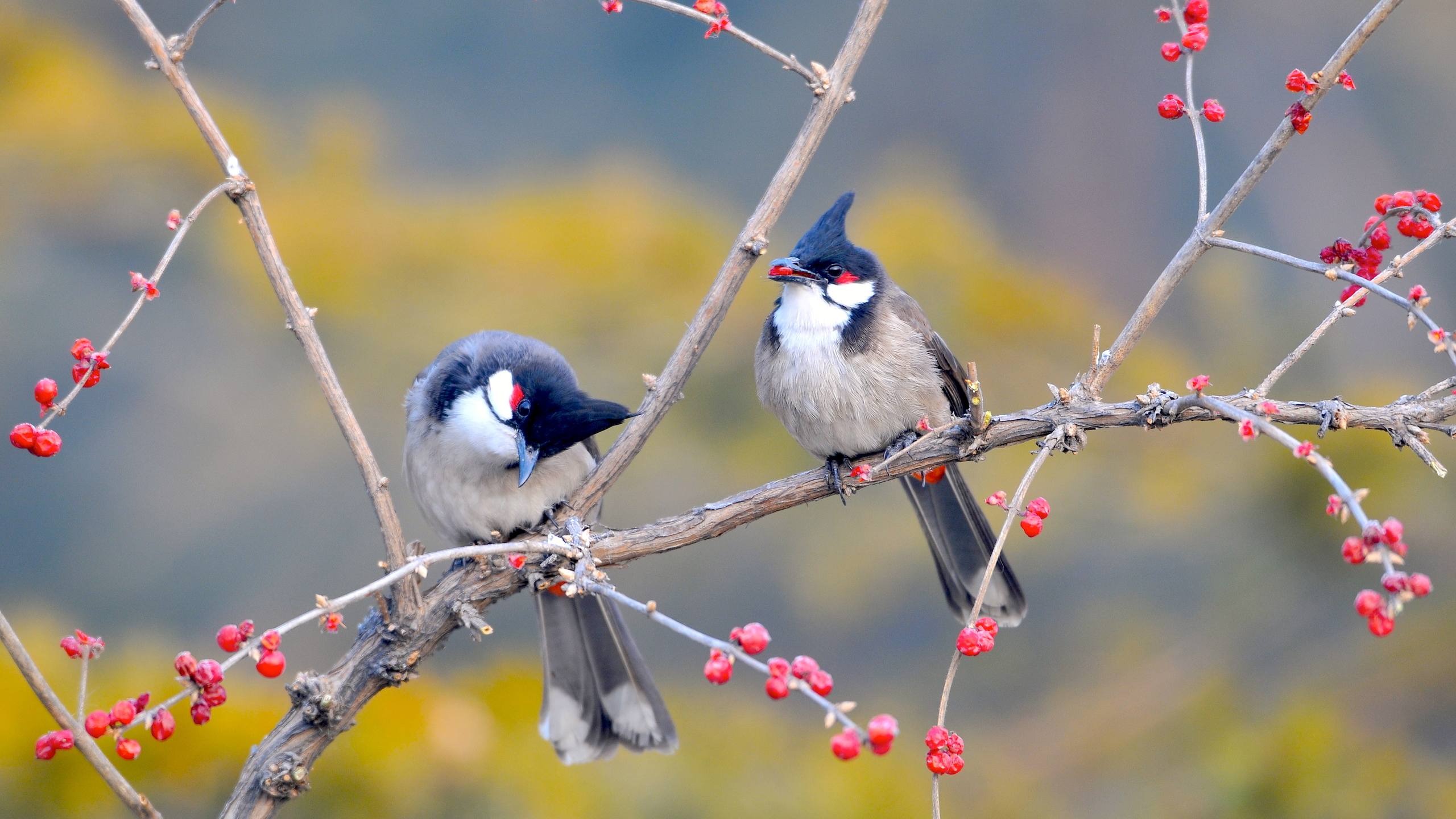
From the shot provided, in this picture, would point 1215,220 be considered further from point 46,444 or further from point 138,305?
point 46,444

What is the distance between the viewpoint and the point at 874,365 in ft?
6.68

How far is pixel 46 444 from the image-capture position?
1.24 meters

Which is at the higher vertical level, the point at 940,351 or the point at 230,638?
the point at 940,351

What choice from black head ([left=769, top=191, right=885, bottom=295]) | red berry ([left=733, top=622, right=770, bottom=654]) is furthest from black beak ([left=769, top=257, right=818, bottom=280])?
red berry ([left=733, top=622, right=770, bottom=654])

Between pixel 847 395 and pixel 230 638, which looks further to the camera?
pixel 847 395

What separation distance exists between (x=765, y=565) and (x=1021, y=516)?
211cm

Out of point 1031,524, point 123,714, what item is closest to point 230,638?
point 123,714

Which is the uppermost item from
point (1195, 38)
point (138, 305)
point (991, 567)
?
point (1195, 38)

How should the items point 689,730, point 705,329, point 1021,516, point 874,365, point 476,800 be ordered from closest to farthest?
1. point 1021,516
2. point 705,329
3. point 874,365
4. point 476,800
5. point 689,730

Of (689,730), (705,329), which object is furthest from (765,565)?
(705,329)

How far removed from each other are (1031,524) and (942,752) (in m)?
0.26

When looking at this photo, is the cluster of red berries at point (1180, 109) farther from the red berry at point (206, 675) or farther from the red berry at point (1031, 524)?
the red berry at point (206, 675)

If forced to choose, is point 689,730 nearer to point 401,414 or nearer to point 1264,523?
point 401,414

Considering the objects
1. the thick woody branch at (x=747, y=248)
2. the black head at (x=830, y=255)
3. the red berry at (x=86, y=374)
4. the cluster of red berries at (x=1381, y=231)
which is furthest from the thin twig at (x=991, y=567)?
the red berry at (x=86, y=374)
